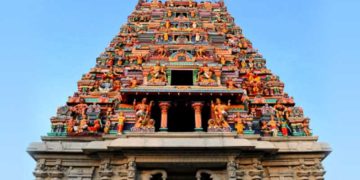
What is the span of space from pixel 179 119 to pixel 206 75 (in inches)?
98.0

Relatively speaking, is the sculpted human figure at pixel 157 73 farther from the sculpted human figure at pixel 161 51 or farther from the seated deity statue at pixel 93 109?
the seated deity statue at pixel 93 109

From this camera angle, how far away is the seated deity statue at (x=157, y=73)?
16.3 m

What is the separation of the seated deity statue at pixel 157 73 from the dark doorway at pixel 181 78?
0.76 meters

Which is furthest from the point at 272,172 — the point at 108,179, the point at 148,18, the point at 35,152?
the point at 148,18

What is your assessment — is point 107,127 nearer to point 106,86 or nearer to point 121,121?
point 121,121

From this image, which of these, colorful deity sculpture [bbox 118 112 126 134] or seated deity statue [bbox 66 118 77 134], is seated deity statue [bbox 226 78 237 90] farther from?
seated deity statue [bbox 66 118 77 134]

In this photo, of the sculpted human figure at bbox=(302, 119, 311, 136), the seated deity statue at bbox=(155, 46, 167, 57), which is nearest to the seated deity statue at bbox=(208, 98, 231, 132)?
the sculpted human figure at bbox=(302, 119, 311, 136)

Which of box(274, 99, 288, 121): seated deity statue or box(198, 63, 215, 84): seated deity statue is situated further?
box(198, 63, 215, 84): seated deity statue

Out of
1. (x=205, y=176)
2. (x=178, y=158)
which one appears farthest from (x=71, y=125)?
(x=205, y=176)

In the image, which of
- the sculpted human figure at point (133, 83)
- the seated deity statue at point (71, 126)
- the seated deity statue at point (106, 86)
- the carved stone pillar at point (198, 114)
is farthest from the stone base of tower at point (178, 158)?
the seated deity statue at point (106, 86)

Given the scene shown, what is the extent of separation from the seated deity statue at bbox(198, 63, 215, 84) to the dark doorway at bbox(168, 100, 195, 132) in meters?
1.61

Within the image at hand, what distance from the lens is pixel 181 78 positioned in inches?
700

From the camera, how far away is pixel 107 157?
1298cm

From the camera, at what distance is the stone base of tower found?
12609mm
